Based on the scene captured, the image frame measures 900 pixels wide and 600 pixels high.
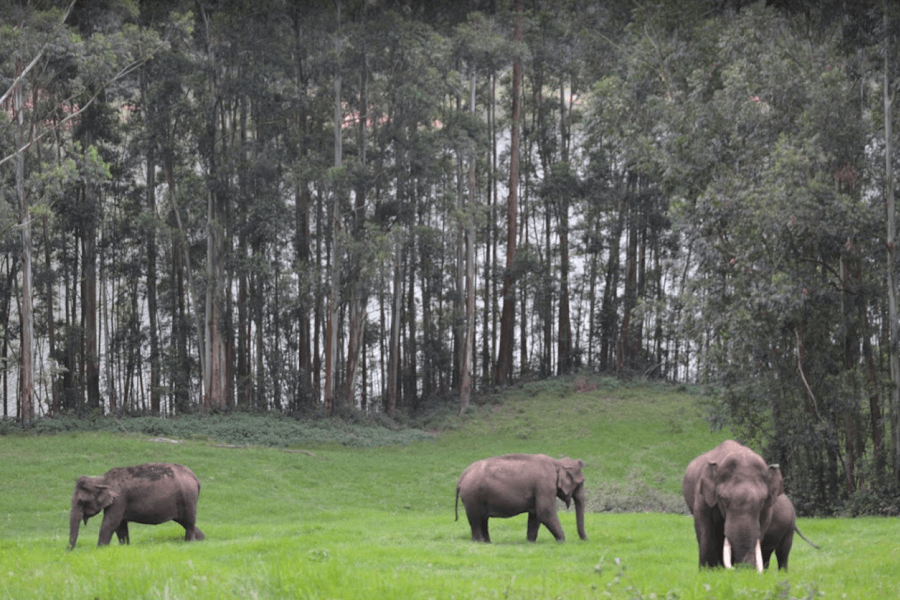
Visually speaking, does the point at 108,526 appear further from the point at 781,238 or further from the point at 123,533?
the point at 781,238

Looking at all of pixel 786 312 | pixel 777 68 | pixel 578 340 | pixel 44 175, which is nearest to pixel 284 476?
pixel 44 175

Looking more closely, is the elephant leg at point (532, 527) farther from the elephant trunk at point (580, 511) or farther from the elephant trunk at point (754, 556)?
the elephant trunk at point (754, 556)

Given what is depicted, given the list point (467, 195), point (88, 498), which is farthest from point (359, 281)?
point (88, 498)

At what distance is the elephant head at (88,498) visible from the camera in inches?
513

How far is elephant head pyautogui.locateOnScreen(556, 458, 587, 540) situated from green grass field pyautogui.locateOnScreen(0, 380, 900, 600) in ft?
1.31

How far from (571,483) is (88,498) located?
6862 millimetres

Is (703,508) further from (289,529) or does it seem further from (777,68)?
(777,68)

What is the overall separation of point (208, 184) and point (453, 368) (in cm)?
1758

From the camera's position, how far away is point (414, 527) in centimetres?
1678

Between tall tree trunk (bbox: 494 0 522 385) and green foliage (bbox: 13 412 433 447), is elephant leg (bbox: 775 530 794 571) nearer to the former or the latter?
green foliage (bbox: 13 412 433 447)

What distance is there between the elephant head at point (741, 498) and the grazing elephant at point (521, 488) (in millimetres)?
5054

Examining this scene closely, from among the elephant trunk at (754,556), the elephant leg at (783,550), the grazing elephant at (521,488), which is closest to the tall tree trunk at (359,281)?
the grazing elephant at (521,488)

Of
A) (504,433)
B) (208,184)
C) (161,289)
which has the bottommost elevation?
(504,433)

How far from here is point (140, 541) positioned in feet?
47.9
